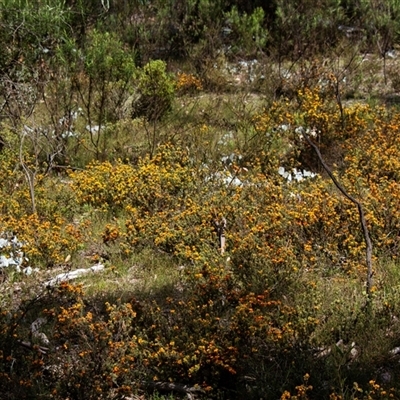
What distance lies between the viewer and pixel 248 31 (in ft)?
43.9

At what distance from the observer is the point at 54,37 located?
911 centimetres

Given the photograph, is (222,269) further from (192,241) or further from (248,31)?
(248,31)

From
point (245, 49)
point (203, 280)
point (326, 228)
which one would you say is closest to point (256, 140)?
point (326, 228)

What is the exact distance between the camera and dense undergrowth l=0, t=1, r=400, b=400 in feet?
12.4

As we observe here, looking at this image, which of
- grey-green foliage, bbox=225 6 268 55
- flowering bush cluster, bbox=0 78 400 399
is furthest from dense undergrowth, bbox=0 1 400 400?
grey-green foliage, bbox=225 6 268 55

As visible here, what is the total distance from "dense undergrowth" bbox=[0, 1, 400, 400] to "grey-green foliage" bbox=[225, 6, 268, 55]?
8.99 ft

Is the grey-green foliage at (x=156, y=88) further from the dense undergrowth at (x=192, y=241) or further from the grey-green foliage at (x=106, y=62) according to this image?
the grey-green foliage at (x=106, y=62)

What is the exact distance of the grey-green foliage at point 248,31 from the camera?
13.2 m

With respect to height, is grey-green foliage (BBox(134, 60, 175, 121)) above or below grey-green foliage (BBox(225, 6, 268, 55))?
above

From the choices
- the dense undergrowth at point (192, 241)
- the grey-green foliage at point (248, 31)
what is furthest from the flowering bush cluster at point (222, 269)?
the grey-green foliage at point (248, 31)

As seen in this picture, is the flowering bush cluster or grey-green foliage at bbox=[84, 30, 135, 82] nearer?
the flowering bush cluster

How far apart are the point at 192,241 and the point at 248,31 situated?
878 cm

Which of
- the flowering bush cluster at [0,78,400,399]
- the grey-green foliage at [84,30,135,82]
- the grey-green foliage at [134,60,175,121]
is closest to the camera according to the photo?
the flowering bush cluster at [0,78,400,399]

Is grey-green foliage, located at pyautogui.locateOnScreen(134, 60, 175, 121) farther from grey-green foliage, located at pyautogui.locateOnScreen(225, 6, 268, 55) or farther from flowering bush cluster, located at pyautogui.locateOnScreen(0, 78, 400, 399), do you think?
grey-green foliage, located at pyautogui.locateOnScreen(225, 6, 268, 55)
